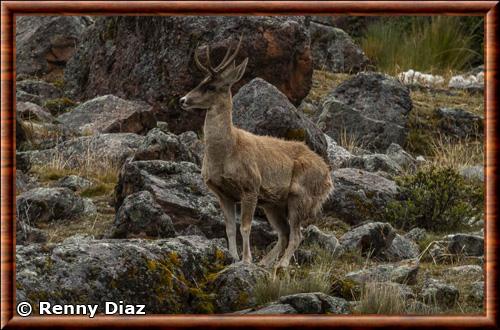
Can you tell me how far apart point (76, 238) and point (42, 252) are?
329 cm

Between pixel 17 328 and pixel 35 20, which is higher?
pixel 35 20

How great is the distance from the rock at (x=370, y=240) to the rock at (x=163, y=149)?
2.82 m

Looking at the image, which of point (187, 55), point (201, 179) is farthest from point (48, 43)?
point (201, 179)

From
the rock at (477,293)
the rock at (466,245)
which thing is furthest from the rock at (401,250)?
the rock at (477,293)

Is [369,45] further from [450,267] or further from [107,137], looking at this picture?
[450,267]

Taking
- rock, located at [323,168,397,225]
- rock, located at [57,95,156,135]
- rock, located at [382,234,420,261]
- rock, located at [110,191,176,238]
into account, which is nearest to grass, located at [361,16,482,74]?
rock, located at [57,95,156,135]

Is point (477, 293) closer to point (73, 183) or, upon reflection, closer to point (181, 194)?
point (181, 194)

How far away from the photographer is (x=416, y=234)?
52.5 feet

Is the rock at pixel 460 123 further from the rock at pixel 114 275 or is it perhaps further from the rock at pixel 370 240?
the rock at pixel 114 275

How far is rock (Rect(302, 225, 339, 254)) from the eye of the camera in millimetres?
14734

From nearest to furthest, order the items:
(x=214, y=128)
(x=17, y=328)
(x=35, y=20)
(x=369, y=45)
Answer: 1. (x=17, y=328)
2. (x=214, y=128)
3. (x=35, y=20)
4. (x=369, y=45)

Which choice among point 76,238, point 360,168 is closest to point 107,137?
point 360,168

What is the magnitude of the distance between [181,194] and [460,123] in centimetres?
918

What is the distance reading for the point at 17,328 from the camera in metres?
9.91
